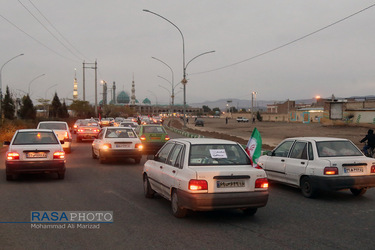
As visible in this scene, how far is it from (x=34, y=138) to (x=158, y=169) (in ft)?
18.2

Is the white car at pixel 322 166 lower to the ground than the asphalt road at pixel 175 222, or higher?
higher

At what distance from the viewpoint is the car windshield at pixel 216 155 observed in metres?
7.43

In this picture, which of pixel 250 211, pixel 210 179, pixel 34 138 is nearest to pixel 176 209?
pixel 210 179

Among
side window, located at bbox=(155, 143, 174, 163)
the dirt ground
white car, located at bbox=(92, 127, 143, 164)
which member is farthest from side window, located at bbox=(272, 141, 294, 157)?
the dirt ground

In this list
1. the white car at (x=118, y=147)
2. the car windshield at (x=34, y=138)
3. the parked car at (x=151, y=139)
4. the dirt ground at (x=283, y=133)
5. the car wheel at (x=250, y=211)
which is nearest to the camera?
the car wheel at (x=250, y=211)

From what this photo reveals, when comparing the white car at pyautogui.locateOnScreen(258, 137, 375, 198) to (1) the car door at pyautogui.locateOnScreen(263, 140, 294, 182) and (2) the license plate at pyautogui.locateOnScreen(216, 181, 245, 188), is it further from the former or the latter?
(2) the license plate at pyautogui.locateOnScreen(216, 181, 245, 188)

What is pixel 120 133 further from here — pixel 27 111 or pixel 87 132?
pixel 27 111

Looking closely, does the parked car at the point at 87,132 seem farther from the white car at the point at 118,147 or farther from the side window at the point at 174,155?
the side window at the point at 174,155

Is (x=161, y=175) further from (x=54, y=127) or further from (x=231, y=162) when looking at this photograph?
(x=54, y=127)

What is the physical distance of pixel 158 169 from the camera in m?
8.48

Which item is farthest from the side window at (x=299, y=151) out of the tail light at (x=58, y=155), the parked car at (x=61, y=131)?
the parked car at (x=61, y=131)

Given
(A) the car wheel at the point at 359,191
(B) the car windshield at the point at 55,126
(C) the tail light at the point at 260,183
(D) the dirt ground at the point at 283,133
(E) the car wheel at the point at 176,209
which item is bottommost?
(D) the dirt ground at the point at 283,133

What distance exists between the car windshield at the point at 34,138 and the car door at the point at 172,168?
5.46 m

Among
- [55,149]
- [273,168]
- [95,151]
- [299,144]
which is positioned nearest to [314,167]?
[299,144]
